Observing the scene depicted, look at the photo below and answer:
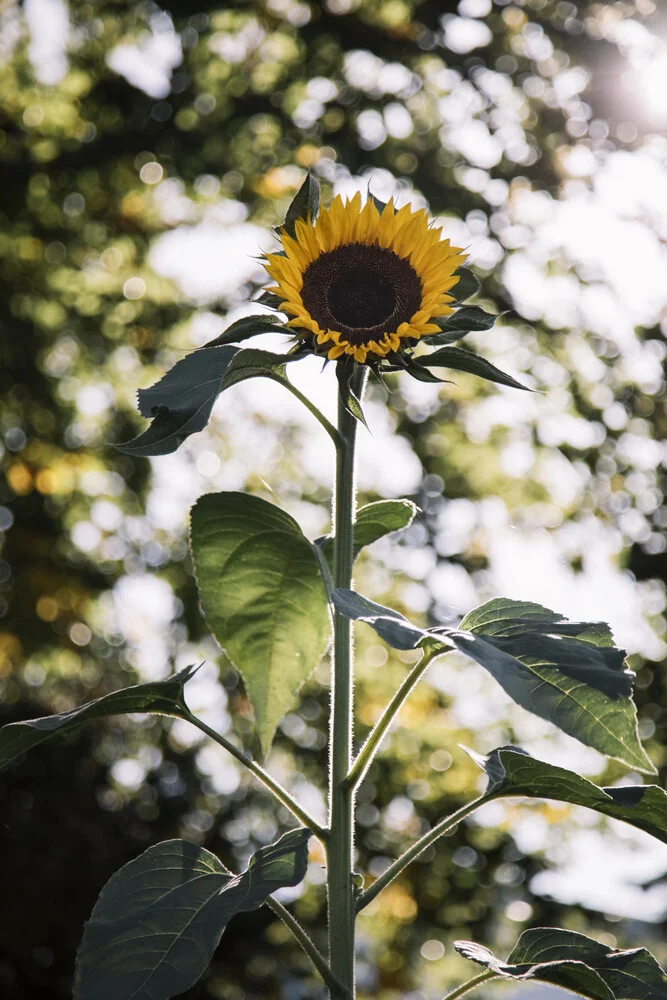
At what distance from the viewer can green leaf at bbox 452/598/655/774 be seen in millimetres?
489

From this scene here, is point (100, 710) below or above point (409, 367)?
below

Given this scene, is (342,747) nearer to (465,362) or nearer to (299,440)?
(465,362)

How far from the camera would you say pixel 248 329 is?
661 mm

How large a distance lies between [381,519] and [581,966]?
0.32 metres

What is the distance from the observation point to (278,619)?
0.66m

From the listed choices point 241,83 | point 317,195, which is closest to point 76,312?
point 241,83

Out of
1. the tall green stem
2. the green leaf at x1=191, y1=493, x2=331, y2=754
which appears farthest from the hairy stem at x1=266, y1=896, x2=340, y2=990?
the green leaf at x1=191, y1=493, x2=331, y2=754

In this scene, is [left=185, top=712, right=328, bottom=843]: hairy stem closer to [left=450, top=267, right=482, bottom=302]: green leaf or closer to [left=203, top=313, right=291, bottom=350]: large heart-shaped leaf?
[left=203, top=313, right=291, bottom=350]: large heart-shaped leaf

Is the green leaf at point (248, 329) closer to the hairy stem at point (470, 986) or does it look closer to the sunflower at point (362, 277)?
the sunflower at point (362, 277)

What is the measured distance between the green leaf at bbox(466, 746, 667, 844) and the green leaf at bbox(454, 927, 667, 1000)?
88 millimetres

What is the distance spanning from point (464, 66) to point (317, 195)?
125 inches

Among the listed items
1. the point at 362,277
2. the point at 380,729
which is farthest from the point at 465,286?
the point at 380,729

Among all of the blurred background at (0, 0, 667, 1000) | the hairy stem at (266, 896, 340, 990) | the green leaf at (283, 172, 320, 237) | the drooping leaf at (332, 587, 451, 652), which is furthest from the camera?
the blurred background at (0, 0, 667, 1000)

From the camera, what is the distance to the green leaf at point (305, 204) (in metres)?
0.70
